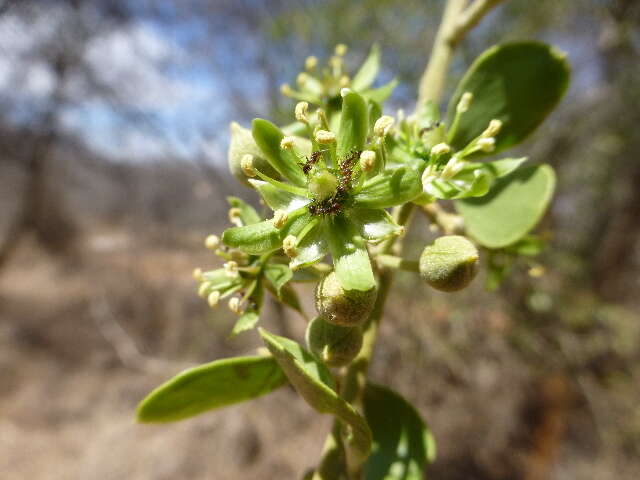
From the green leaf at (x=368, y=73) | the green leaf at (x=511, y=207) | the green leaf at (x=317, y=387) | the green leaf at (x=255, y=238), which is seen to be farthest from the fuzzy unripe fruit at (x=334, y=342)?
the green leaf at (x=368, y=73)

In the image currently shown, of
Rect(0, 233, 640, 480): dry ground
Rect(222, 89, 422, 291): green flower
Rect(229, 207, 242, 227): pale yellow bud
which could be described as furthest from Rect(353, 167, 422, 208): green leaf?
Rect(0, 233, 640, 480): dry ground

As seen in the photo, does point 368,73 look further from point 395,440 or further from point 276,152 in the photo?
point 395,440

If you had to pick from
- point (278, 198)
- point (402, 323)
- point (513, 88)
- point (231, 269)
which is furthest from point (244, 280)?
point (402, 323)

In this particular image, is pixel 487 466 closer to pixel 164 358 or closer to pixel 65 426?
pixel 164 358

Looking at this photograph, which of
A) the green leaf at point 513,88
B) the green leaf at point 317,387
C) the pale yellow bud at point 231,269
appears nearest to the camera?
the green leaf at point 317,387

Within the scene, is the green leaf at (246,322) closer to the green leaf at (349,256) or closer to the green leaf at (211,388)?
the green leaf at (211,388)

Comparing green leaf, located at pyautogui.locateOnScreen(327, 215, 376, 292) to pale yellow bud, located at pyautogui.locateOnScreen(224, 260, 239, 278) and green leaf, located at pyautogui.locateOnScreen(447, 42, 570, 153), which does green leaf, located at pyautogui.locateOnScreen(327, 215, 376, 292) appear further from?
green leaf, located at pyautogui.locateOnScreen(447, 42, 570, 153)
